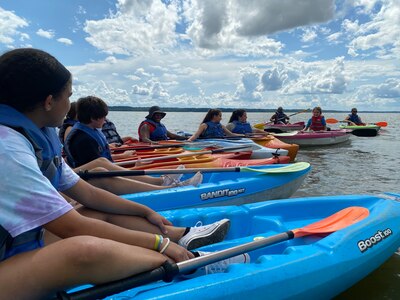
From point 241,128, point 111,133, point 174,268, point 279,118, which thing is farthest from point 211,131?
point 279,118

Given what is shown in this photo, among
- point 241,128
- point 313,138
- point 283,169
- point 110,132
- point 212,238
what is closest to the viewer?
point 212,238

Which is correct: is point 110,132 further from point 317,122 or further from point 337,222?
point 317,122

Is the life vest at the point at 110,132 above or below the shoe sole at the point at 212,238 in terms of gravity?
above

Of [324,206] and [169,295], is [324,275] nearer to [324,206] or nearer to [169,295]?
[169,295]

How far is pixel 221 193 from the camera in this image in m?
3.64

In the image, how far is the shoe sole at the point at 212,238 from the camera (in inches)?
86.5

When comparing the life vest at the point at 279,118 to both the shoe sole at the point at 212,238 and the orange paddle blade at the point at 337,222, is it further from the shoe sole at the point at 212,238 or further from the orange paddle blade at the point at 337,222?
the shoe sole at the point at 212,238

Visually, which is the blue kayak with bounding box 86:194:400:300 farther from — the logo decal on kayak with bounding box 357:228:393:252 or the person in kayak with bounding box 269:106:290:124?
the person in kayak with bounding box 269:106:290:124

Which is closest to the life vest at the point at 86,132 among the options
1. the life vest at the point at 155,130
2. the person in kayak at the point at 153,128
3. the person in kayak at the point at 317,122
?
the person in kayak at the point at 153,128

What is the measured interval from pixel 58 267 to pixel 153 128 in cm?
619

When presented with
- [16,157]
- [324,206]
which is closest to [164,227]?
[16,157]

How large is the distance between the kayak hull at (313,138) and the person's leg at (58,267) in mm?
9758

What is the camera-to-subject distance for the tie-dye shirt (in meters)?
1.20

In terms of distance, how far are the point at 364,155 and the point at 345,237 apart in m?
8.62
